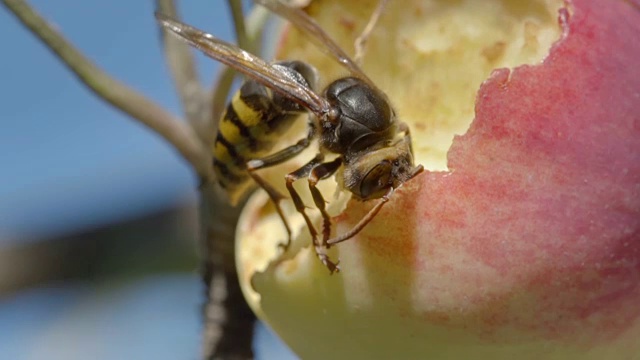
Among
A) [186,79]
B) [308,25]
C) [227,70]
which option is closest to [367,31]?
[308,25]

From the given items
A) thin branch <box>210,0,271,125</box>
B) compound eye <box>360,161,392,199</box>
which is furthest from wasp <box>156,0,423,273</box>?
thin branch <box>210,0,271,125</box>

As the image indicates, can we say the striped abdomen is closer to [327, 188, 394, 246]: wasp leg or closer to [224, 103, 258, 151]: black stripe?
[224, 103, 258, 151]: black stripe

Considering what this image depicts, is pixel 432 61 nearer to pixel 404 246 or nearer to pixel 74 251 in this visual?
pixel 404 246

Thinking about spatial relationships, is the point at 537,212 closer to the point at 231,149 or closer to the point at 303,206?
the point at 303,206

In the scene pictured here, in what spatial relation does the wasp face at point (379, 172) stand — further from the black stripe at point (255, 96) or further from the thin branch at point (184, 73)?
the thin branch at point (184, 73)

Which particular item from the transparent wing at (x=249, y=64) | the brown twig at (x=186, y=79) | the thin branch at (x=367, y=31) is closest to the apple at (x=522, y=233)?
the transparent wing at (x=249, y=64)

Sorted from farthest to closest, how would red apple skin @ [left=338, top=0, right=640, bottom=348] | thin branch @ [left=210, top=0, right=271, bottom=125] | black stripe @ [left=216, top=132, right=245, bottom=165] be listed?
1. thin branch @ [left=210, top=0, right=271, bottom=125]
2. black stripe @ [left=216, top=132, right=245, bottom=165]
3. red apple skin @ [left=338, top=0, right=640, bottom=348]

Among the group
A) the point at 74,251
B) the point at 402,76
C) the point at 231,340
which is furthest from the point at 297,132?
the point at 74,251
